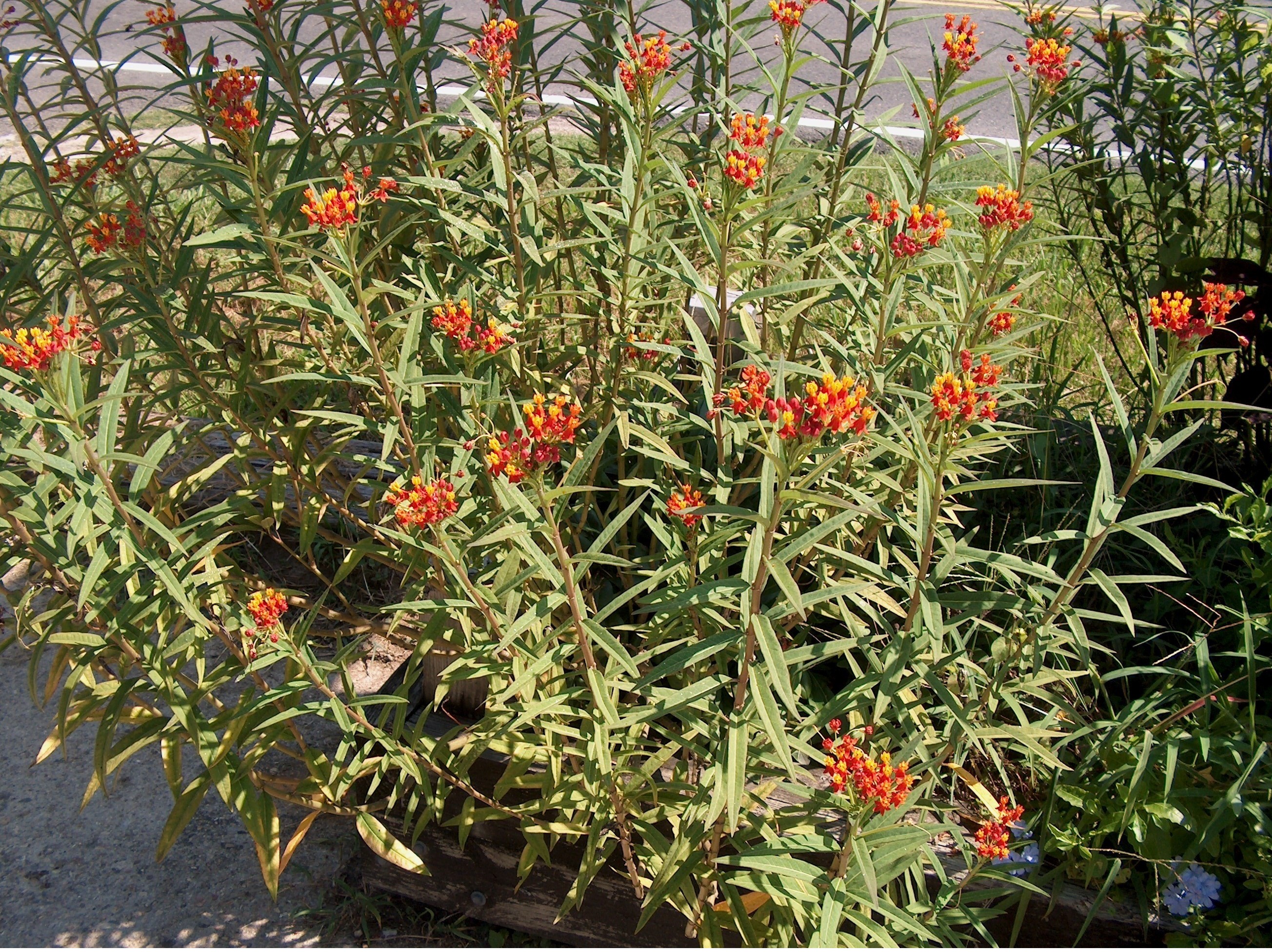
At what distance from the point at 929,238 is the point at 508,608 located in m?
0.97

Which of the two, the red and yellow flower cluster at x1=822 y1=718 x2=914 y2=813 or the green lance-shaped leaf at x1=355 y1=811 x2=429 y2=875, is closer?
the red and yellow flower cluster at x1=822 y1=718 x2=914 y2=813

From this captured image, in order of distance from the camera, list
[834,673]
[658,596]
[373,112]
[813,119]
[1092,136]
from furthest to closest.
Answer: [813,119], [1092,136], [834,673], [373,112], [658,596]

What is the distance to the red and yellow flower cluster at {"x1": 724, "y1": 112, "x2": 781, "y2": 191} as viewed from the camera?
1659mm

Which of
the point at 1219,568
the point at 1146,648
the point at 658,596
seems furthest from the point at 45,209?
the point at 1219,568

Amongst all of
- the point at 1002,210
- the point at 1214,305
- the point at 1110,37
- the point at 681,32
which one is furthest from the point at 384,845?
the point at 681,32

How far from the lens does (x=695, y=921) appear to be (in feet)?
6.33

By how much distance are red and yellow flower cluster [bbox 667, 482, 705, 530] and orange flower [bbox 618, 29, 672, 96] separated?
0.69m

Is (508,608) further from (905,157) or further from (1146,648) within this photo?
(1146,648)

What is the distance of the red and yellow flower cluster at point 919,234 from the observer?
70.0 inches

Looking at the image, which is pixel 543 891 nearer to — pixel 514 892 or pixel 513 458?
pixel 514 892

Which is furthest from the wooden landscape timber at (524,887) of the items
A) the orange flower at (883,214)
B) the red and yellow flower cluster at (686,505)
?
the orange flower at (883,214)

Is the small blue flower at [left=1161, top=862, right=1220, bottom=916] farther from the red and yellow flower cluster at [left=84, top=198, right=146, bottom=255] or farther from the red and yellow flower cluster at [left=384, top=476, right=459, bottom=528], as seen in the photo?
the red and yellow flower cluster at [left=84, top=198, right=146, bottom=255]

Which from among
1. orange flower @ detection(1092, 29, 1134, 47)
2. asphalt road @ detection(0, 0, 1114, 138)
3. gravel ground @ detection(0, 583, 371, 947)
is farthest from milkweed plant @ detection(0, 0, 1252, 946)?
asphalt road @ detection(0, 0, 1114, 138)

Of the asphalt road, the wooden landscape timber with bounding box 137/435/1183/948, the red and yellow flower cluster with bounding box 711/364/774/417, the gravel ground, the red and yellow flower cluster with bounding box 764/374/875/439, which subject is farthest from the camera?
the asphalt road
